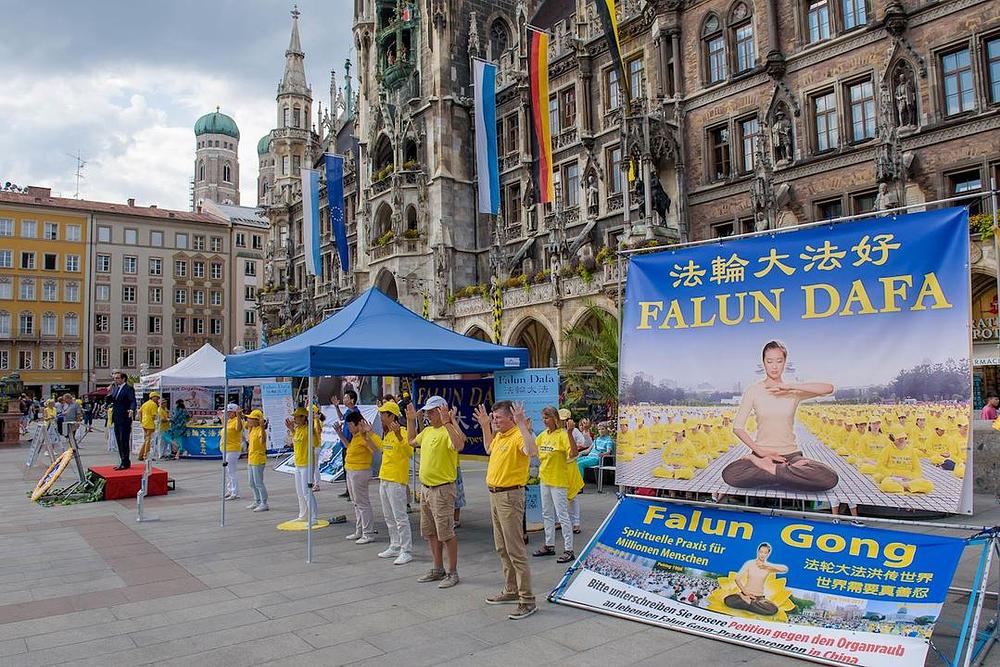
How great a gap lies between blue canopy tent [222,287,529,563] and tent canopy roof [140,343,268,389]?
14153 mm

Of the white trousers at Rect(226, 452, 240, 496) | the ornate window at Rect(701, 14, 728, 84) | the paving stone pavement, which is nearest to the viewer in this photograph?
the paving stone pavement

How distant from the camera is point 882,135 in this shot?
2034 cm

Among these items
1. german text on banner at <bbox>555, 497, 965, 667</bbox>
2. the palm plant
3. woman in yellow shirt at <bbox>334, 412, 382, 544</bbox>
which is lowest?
german text on banner at <bbox>555, 497, 965, 667</bbox>

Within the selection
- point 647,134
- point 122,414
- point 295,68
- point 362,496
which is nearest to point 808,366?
point 362,496

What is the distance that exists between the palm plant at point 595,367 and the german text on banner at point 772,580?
9268mm

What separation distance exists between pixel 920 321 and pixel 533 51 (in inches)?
742

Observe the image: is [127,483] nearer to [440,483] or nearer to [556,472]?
[440,483]

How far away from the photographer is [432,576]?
26.2 feet

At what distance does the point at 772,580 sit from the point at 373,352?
19.1 ft

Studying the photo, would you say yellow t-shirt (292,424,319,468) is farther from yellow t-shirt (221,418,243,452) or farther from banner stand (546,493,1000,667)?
banner stand (546,493,1000,667)

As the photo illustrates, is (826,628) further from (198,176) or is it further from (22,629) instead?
(198,176)

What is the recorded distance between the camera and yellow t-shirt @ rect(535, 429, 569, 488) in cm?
891

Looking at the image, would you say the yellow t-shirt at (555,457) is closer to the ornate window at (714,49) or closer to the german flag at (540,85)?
the german flag at (540,85)

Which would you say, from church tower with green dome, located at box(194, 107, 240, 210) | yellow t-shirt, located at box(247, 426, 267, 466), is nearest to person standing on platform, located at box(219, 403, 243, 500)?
yellow t-shirt, located at box(247, 426, 267, 466)
